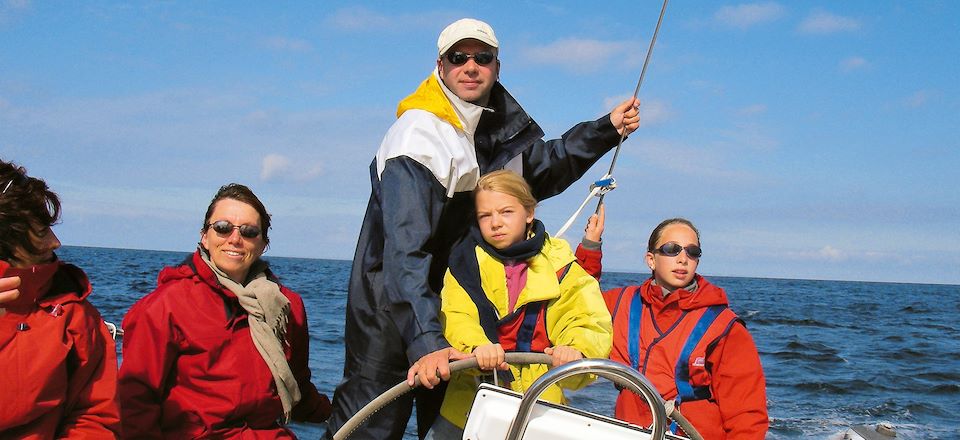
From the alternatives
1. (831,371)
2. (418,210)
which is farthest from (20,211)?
(831,371)

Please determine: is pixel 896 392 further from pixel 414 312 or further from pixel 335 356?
pixel 414 312

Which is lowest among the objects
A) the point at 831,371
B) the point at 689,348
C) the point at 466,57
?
the point at 831,371

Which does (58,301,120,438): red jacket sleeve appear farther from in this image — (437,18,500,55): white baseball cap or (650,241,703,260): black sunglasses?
(650,241,703,260): black sunglasses

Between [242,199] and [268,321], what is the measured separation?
0.50m

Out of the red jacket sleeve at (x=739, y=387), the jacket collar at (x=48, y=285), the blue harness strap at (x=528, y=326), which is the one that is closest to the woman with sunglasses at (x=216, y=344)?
the jacket collar at (x=48, y=285)

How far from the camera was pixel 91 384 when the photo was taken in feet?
9.05

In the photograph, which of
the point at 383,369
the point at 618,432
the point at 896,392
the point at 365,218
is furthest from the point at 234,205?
the point at 896,392

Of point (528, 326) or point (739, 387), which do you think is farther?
point (739, 387)

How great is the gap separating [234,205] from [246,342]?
54 centimetres

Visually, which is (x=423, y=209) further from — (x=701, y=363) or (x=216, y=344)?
(x=701, y=363)

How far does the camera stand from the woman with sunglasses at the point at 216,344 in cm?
318

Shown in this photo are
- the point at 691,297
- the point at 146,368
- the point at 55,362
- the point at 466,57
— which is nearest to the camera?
the point at 55,362

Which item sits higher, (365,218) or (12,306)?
(365,218)

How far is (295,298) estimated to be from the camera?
3.76 m
